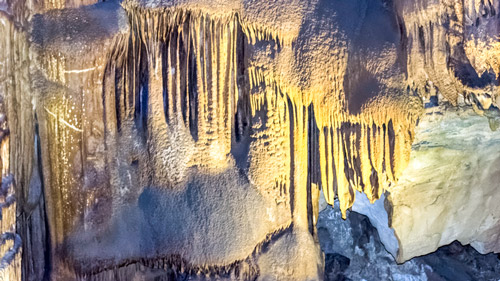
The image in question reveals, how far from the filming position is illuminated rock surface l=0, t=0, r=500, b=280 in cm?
229

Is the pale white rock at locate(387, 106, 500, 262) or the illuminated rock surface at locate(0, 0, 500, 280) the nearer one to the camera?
the illuminated rock surface at locate(0, 0, 500, 280)

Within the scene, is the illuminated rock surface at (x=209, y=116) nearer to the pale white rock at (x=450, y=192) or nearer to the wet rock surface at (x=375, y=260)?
the pale white rock at (x=450, y=192)

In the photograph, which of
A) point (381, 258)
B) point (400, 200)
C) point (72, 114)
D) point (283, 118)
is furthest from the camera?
point (381, 258)

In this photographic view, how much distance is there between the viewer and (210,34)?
2408 mm

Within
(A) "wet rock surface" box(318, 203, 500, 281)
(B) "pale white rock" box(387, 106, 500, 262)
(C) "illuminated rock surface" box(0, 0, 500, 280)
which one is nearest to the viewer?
(C) "illuminated rock surface" box(0, 0, 500, 280)

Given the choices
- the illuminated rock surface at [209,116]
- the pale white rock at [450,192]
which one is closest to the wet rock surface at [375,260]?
the pale white rock at [450,192]

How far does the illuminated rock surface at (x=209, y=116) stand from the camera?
2285mm

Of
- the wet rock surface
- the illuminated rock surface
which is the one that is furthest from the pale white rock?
the illuminated rock surface

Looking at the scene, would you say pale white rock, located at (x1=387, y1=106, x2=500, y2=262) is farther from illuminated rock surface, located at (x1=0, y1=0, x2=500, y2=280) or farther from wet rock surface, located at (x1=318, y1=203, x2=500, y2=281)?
illuminated rock surface, located at (x1=0, y1=0, x2=500, y2=280)

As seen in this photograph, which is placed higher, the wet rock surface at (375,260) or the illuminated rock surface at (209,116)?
the illuminated rock surface at (209,116)

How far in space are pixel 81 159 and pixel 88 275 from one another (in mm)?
572

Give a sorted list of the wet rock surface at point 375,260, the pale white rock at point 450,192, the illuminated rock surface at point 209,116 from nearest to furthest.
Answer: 1. the illuminated rock surface at point 209,116
2. the pale white rock at point 450,192
3. the wet rock surface at point 375,260

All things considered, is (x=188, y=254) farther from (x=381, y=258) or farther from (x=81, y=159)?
(x=381, y=258)

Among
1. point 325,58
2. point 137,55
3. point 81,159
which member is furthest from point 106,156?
point 325,58
